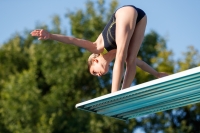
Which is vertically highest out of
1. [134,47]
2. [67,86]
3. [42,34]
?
[42,34]

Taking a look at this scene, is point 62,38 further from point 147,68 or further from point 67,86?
point 67,86

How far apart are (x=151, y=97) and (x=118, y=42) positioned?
35.8 inches

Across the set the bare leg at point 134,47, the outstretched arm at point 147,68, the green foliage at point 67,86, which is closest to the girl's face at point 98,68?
the bare leg at point 134,47

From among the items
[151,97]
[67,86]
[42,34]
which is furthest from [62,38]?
[67,86]

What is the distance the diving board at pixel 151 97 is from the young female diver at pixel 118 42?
0.34 m

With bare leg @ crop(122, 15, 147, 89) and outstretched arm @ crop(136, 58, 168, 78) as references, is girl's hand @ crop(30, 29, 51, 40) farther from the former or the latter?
outstretched arm @ crop(136, 58, 168, 78)

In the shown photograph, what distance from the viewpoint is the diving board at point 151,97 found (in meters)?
5.30

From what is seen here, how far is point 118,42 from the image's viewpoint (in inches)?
250

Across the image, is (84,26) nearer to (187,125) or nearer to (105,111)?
(187,125)

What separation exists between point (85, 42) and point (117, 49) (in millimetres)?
446

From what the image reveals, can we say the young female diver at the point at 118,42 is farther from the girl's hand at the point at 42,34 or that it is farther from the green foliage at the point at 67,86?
the green foliage at the point at 67,86

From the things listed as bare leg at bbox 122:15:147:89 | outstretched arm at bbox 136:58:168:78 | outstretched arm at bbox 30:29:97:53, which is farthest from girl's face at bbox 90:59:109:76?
outstretched arm at bbox 136:58:168:78

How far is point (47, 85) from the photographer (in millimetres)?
23016

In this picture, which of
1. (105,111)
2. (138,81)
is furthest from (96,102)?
(138,81)
